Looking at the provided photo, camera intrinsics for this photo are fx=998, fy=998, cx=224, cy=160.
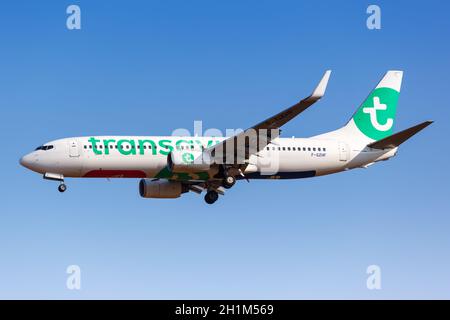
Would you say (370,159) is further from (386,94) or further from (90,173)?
(90,173)

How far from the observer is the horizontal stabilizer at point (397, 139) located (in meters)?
61.5

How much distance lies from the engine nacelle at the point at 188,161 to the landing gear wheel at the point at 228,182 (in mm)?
1836

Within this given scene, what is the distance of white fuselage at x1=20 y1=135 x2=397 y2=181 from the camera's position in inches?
2430

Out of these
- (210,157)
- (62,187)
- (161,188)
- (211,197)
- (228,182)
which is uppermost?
(210,157)

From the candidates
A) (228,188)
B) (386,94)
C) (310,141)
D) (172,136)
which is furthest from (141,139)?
(386,94)

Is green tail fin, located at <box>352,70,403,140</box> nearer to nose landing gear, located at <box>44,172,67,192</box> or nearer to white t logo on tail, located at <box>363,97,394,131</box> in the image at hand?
white t logo on tail, located at <box>363,97,394,131</box>

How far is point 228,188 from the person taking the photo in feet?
210

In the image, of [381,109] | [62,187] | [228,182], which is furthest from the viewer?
[381,109]

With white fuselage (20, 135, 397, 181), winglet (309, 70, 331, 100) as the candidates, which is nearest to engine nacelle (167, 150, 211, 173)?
white fuselage (20, 135, 397, 181)

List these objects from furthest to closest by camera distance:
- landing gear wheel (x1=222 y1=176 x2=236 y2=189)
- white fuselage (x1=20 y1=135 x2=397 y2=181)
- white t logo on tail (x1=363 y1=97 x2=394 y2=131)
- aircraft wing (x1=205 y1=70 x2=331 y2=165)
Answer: white t logo on tail (x1=363 y1=97 x2=394 y2=131), landing gear wheel (x1=222 y1=176 x2=236 y2=189), white fuselage (x1=20 y1=135 x2=397 y2=181), aircraft wing (x1=205 y1=70 x2=331 y2=165)

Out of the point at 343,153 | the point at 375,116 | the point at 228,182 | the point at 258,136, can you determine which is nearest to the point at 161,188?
the point at 228,182

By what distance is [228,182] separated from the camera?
63500 mm

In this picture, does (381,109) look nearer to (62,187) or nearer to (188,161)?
(188,161)

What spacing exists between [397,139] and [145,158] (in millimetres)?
16371
